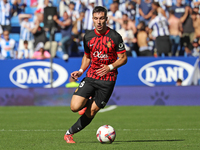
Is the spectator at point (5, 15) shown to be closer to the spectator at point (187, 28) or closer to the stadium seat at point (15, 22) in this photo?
the stadium seat at point (15, 22)

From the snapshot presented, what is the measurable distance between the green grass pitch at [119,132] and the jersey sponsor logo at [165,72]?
342 centimetres

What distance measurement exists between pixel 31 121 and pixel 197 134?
4491 millimetres

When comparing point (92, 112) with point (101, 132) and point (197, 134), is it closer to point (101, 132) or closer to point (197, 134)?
point (101, 132)

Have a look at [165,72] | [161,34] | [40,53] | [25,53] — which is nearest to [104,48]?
[165,72]

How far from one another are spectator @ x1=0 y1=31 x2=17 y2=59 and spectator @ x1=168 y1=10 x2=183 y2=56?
6.70m

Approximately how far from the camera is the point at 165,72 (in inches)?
609

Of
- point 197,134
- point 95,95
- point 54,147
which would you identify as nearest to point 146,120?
point 197,134

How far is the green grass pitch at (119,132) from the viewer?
6.14 m

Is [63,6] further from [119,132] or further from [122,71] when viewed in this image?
[119,132]

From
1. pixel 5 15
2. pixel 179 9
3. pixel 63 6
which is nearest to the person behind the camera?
pixel 179 9

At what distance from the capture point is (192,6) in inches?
687

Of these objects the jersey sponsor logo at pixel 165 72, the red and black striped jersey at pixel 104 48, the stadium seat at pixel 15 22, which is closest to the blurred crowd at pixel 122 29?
the stadium seat at pixel 15 22

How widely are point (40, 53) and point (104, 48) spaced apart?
33.1 feet

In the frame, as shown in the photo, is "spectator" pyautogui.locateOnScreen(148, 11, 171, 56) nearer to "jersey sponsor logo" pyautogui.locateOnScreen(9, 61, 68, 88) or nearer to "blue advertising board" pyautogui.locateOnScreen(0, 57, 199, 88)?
"blue advertising board" pyautogui.locateOnScreen(0, 57, 199, 88)
